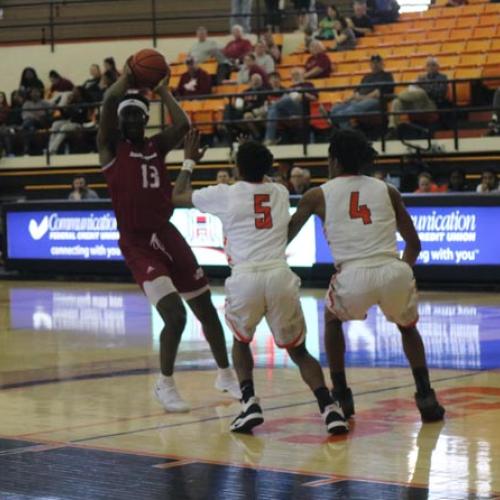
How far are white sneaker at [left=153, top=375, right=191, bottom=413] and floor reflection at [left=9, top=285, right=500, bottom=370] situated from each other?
2.10m

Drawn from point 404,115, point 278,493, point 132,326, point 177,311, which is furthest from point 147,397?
point 404,115

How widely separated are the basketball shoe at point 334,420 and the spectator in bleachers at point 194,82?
17.0m

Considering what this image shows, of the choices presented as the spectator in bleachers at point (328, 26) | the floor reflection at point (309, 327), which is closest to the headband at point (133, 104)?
the floor reflection at point (309, 327)

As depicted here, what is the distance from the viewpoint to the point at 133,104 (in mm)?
8570

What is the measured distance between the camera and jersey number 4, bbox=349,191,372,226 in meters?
7.79

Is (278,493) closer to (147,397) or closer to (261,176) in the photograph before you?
(261,176)

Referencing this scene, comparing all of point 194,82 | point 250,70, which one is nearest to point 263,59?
point 250,70

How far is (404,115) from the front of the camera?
20.9 metres

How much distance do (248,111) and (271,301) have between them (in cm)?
1522

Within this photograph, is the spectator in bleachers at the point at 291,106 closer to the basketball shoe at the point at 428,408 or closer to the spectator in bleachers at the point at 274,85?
the spectator in bleachers at the point at 274,85

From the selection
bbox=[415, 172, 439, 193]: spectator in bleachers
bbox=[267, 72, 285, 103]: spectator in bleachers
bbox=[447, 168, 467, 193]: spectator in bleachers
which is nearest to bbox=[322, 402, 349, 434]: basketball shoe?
bbox=[415, 172, 439, 193]: spectator in bleachers

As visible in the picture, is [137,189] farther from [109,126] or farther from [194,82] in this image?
[194,82]

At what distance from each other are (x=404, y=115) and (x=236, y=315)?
1354 cm

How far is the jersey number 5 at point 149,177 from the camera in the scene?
28.3ft
